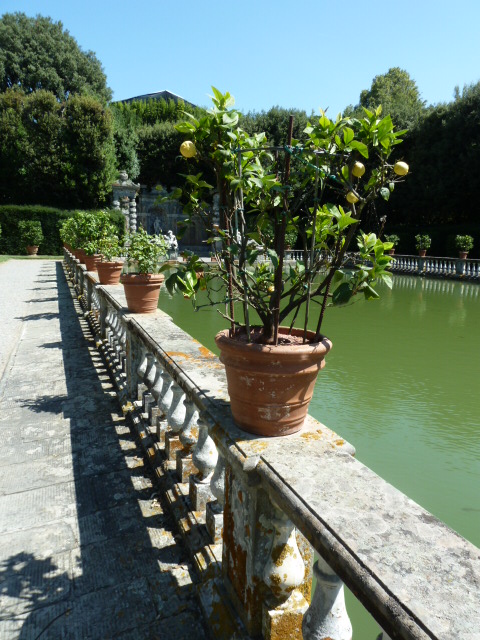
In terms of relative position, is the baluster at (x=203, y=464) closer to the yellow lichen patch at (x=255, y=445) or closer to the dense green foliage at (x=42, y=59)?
the yellow lichen patch at (x=255, y=445)

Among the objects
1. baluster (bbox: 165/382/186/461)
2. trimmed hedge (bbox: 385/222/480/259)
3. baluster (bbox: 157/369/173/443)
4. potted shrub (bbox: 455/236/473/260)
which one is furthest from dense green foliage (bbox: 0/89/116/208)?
baluster (bbox: 165/382/186/461)

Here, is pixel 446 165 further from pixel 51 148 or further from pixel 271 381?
pixel 271 381

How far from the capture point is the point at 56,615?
1.72m

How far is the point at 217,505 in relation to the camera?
6.11ft

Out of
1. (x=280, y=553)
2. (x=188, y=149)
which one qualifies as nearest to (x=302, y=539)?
(x=280, y=553)

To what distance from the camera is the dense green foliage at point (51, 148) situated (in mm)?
26938

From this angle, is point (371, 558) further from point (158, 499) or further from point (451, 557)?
point (158, 499)

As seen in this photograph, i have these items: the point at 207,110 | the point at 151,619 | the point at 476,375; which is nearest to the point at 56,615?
the point at 151,619

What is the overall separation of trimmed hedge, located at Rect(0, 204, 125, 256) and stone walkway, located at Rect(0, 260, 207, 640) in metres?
22.5

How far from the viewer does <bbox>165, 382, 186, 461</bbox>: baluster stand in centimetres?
244

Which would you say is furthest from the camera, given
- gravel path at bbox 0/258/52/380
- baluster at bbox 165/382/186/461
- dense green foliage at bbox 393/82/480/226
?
dense green foliage at bbox 393/82/480/226

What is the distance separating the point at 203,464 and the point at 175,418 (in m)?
0.48

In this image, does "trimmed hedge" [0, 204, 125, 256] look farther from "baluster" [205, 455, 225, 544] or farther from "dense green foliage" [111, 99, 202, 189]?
"baluster" [205, 455, 225, 544]

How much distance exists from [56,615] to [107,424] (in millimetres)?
1779
